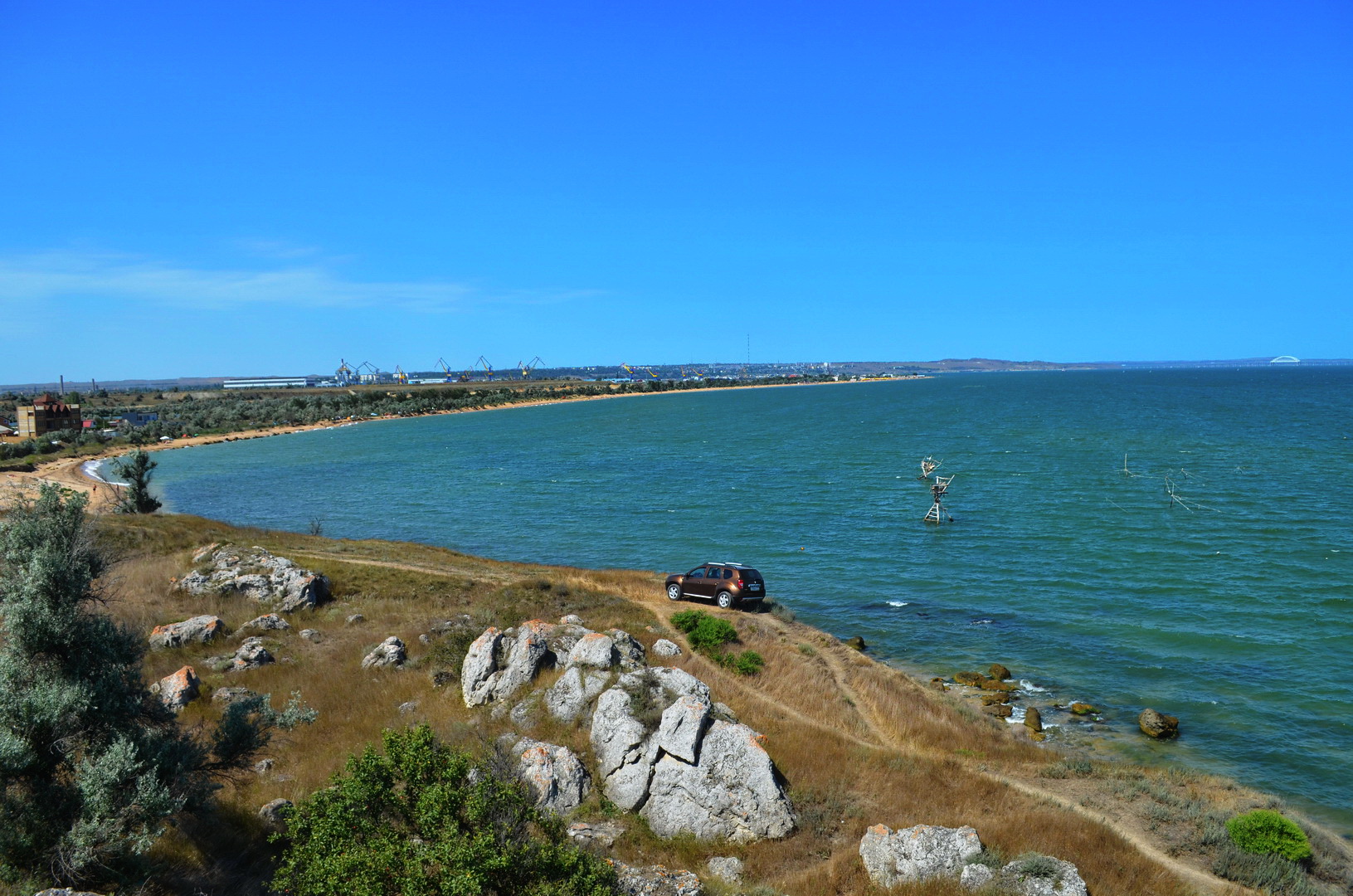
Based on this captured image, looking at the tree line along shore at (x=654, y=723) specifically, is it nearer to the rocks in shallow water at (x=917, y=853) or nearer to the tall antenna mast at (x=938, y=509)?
the rocks in shallow water at (x=917, y=853)

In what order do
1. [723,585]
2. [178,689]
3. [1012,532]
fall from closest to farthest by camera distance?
[178,689]
[723,585]
[1012,532]

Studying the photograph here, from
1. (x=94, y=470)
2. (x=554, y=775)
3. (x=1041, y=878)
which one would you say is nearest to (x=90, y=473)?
(x=94, y=470)

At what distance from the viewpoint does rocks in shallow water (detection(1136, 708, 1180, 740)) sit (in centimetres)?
2617

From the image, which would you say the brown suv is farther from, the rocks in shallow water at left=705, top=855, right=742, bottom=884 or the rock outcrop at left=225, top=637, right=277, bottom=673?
the rocks in shallow water at left=705, top=855, right=742, bottom=884

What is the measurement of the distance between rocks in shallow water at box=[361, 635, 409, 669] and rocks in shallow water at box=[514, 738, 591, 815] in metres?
8.39

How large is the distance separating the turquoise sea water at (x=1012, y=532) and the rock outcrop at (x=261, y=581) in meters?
18.6

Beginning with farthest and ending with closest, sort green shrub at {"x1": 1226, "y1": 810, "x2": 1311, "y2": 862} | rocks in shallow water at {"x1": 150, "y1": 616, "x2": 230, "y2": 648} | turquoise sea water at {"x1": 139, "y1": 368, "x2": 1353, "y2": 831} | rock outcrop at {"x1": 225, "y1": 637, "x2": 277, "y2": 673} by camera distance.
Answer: turquoise sea water at {"x1": 139, "y1": 368, "x2": 1353, "y2": 831} < rocks in shallow water at {"x1": 150, "y1": 616, "x2": 230, "y2": 648} < rock outcrop at {"x1": 225, "y1": 637, "x2": 277, "y2": 673} < green shrub at {"x1": 1226, "y1": 810, "x2": 1311, "y2": 862}

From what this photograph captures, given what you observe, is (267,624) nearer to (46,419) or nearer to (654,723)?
(654,723)

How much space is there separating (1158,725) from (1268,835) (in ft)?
31.2

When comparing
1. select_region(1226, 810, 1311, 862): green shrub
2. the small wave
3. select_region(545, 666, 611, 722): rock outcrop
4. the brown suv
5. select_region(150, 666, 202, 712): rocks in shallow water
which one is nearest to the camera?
select_region(1226, 810, 1311, 862): green shrub

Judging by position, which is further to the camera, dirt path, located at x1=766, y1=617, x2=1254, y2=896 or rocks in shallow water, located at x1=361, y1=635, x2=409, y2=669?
rocks in shallow water, located at x1=361, y1=635, x2=409, y2=669

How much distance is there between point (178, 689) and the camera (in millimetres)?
21781

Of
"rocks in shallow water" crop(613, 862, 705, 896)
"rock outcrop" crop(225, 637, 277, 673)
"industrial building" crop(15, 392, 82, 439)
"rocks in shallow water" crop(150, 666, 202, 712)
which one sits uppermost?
"industrial building" crop(15, 392, 82, 439)

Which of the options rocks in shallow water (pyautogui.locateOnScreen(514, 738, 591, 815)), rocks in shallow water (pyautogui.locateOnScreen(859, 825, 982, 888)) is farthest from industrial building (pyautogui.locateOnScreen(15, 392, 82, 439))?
rocks in shallow water (pyautogui.locateOnScreen(859, 825, 982, 888))
